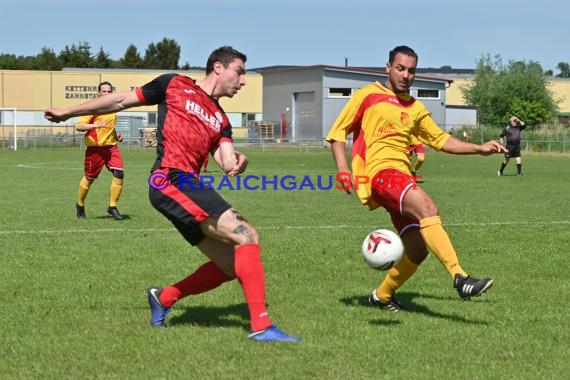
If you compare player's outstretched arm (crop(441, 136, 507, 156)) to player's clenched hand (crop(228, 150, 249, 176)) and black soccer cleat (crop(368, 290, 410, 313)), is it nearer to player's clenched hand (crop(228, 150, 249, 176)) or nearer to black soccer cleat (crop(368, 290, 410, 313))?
black soccer cleat (crop(368, 290, 410, 313))

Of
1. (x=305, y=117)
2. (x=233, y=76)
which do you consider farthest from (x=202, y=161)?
(x=305, y=117)

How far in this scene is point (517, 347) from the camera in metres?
5.70

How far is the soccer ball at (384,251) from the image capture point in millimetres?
6410

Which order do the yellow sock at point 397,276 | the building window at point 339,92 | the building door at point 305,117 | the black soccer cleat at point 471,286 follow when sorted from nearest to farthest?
1. the black soccer cleat at point 471,286
2. the yellow sock at point 397,276
3. the building window at point 339,92
4. the building door at point 305,117

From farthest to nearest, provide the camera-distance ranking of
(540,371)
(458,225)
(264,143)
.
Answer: (264,143), (458,225), (540,371)

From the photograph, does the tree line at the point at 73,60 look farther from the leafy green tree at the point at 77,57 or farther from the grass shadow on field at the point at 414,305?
the grass shadow on field at the point at 414,305

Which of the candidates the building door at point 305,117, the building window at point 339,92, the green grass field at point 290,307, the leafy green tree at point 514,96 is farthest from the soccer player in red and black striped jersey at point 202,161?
the leafy green tree at point 514,96

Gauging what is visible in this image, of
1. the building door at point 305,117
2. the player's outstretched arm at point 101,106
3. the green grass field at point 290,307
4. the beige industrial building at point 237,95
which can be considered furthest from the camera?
the building door at point 305,117

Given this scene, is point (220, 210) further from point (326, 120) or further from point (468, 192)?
point (326, 120)

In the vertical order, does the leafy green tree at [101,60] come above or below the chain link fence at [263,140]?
above

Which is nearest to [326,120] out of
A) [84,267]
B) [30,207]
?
[30,207]

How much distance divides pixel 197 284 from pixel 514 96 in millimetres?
76632

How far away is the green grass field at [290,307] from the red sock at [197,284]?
21 centimetres

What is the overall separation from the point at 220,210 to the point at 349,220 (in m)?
8.24
